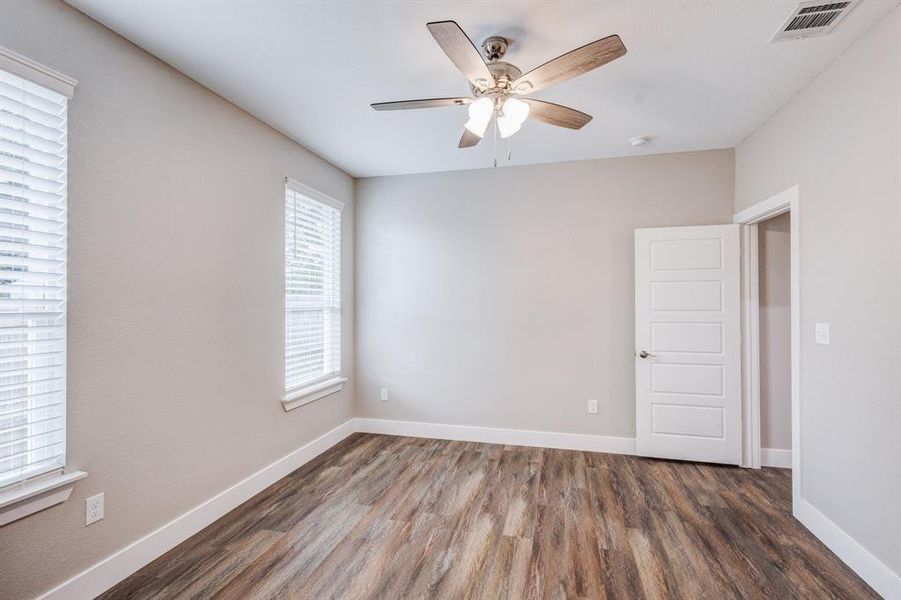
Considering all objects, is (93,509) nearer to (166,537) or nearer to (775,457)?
(166,537)

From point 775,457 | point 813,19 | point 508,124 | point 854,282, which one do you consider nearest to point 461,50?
point 508,124

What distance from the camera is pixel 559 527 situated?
256cm

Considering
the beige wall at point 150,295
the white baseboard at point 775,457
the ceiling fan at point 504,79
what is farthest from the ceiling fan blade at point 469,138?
the white baseboard at point 775,457

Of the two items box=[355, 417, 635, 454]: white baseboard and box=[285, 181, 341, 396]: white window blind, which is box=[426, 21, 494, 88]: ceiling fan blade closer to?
box=[285, 181, 341, 396]: white window blind

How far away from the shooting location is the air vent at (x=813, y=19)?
1.87 m

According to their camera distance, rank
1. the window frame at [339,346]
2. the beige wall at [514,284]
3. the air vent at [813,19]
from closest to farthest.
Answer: the air vent at [813,19] < the window frame at [339,346] < the beige wall at [514,284]

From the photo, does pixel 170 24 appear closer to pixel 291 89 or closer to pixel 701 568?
pixel 291 89

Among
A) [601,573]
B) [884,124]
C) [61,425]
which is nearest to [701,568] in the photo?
[601,573]

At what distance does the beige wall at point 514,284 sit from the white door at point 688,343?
0.61 feet

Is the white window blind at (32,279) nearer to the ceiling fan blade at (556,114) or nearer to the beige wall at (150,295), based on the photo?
the beige wall at (150,295)

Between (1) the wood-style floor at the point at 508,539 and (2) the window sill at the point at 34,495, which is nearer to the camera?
(2) the window sill at the point at 34,495

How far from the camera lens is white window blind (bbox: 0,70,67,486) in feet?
5.49

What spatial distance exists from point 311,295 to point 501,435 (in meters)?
2.26

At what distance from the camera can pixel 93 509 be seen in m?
1.96
